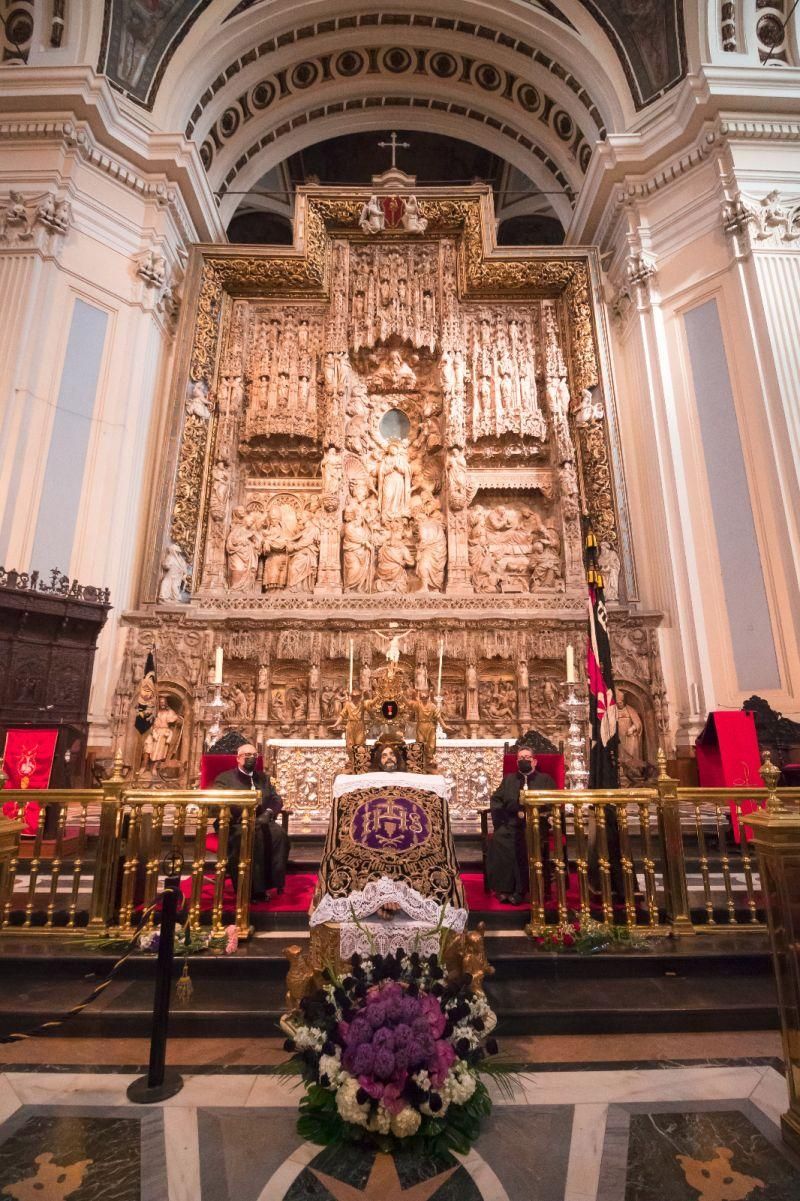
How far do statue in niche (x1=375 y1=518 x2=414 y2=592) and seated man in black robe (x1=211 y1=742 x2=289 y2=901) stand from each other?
19.0 ft

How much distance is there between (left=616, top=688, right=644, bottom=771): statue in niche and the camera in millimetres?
9094

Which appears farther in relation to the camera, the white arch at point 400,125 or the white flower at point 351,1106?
the white arch at point 400,125

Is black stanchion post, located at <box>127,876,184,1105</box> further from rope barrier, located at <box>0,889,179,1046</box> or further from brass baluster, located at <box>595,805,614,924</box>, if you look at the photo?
brass baluster, located at <box>595,805,614,924</box>

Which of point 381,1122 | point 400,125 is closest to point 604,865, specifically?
point 381,1122

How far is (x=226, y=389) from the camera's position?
1175 cm

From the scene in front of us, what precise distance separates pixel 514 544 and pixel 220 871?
852 cm

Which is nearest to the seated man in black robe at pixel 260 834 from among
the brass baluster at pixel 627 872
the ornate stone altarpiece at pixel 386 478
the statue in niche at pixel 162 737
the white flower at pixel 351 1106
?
the white flower at pixel 351 1106

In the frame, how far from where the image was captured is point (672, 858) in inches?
169

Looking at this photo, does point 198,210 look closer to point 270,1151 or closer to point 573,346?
point 573,346

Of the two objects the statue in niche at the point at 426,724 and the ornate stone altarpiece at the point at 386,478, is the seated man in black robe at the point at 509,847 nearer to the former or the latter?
the statue in niche at the point at 426,724

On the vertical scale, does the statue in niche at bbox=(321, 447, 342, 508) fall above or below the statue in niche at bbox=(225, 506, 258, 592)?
above

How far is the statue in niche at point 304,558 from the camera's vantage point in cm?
1082

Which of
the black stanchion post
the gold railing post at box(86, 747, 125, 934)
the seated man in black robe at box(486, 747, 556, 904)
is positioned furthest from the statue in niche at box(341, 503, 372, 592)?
the black stanchion post

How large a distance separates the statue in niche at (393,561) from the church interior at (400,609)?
11cm
